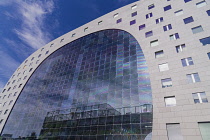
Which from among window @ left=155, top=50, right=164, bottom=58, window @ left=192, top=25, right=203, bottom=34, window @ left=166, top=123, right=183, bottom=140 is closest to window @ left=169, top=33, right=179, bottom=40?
window @ left=192, top=25, right=203, bottom=34

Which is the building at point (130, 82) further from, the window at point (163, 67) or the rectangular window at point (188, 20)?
the rectangular window at point (188, 20)

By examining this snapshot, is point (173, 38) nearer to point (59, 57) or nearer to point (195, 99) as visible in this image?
point (195, 99)

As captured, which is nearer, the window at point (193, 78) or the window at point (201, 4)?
the window at point (193, 78)

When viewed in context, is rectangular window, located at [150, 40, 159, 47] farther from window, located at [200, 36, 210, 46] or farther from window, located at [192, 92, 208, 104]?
window, located at [192, 92, 208, 104]

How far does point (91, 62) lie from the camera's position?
29000 millimetres

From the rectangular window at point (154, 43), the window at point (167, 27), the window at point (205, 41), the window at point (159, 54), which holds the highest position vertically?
the window at point (167, 27)

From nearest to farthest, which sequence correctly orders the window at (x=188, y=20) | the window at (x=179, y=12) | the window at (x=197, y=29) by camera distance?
the window at (x=197, y=29) → the window at (x=188, y=20) → the window at (x=179, y=12)

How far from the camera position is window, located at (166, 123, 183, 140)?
46.9 feet

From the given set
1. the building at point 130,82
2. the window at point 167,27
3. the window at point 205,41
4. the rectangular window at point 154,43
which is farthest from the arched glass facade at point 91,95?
the window at point 205,41

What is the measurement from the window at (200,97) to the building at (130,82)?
93 mm

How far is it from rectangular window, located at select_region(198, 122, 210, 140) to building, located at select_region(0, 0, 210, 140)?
0.03 m

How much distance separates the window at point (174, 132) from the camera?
14.3m

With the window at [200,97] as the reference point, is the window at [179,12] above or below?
above

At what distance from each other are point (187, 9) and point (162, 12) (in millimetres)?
4155
